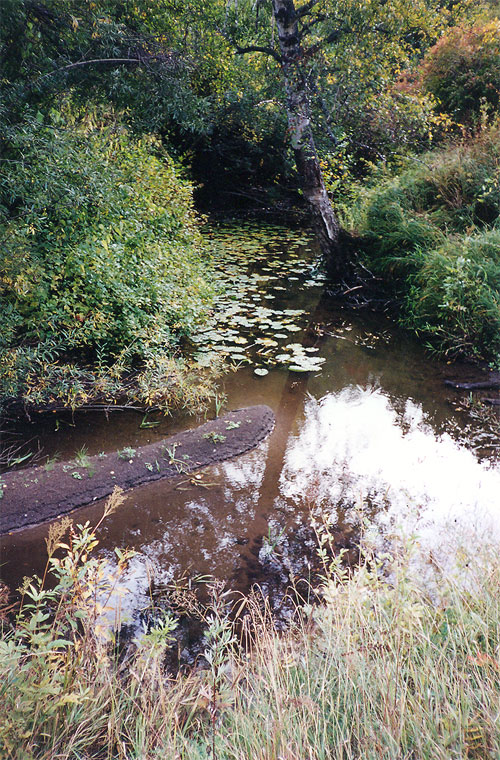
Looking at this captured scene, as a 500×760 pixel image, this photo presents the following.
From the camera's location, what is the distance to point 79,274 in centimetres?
493

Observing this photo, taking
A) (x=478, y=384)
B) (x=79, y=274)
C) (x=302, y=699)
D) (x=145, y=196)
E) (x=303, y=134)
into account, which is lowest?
(x=478, y=384)

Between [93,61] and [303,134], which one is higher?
[93,61]

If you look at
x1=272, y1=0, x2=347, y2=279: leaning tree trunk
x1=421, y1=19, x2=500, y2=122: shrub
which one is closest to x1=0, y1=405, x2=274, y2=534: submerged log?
x1=272, y1=0, x2=347, y2=279: leaning tree trunk

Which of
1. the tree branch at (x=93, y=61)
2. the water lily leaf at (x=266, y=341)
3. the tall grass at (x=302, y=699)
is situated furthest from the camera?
the water lily leaf at (x=266, y=341)

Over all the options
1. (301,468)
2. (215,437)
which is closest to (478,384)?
(301,468)

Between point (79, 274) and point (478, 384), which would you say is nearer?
point (79, 274)

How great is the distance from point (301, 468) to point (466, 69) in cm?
1020

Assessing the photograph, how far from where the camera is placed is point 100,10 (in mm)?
5242

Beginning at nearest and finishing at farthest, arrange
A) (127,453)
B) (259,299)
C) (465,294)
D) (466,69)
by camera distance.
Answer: (127,453) → (465,294) → (259,299) → (466,69)

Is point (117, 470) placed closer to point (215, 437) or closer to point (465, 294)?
point (215, 437)

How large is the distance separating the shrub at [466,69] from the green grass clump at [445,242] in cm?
307

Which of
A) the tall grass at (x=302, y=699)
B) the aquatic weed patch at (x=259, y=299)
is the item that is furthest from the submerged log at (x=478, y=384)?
the tall grass at (x=302, y=699)

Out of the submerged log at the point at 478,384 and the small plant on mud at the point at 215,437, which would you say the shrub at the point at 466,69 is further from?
the small plant on mud at the point at 215,437

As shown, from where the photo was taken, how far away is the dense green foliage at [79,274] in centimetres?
425
